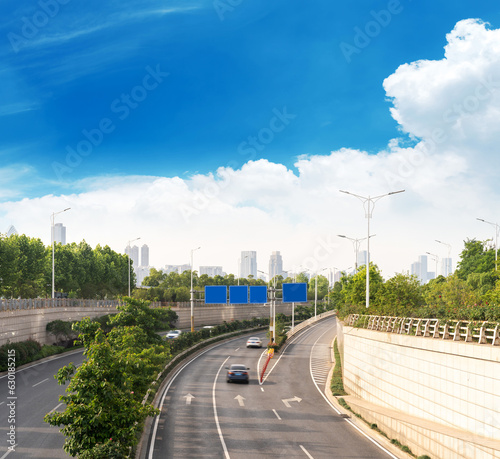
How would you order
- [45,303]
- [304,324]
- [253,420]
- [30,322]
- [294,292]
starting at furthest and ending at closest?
[304,324] < [294,292] < [45,303] < [30,322] < [253,420]

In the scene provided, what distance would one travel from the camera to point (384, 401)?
26.5 meters

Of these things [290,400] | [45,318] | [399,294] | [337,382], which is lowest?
[337,382]

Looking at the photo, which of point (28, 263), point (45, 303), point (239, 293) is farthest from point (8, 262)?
point (239, 293)

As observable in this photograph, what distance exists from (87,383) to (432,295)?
52.0m

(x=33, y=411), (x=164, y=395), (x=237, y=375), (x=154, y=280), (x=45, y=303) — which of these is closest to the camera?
(x=33, y=411)

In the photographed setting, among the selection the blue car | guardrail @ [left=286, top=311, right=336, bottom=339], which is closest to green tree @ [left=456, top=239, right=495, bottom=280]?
guardrail @ [left=286, top=311, right=336, bottom=339]

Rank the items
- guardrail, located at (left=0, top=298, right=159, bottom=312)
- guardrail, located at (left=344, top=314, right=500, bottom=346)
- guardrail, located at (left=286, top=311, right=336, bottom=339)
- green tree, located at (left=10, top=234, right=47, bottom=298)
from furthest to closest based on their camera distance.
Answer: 1. guardrail, located at (left=286, top=311, right=336, bottom=339)
2. green tree, located at (left=10, top=234, right=47, bottom=298)
3. guardrail, located at (left=0, top=298, right=159, bottom=312)
4. guardrail, located at (left=344, top=314, right=500, bottom=346)

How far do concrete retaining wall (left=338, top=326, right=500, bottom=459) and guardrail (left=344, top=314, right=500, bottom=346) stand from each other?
1.79 feet

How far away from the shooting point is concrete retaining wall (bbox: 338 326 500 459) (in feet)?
53.9

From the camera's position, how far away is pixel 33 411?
88.4 feet

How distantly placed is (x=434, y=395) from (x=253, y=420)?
9834 mm

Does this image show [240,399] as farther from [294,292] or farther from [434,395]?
[294,292]

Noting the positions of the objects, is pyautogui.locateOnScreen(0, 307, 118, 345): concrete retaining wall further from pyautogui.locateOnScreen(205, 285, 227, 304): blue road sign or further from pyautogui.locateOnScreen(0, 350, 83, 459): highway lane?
pyautogui.locateOnScreen(205, 285, 227, 304): blue road sign

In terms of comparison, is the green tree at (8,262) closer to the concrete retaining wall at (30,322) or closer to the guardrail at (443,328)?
the concrete retaining wall at (30,322)
